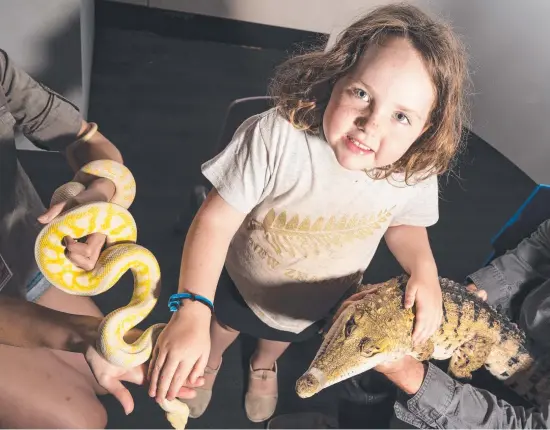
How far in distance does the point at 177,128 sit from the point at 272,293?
547 millimetres

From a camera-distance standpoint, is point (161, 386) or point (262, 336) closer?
point (161, 386)

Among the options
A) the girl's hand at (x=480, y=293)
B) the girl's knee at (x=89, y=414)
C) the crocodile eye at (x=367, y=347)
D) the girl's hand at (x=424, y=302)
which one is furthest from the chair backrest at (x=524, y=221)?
the girl's knee at (x=89, y=414)

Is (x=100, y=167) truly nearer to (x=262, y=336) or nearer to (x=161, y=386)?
(x=161, y=386)

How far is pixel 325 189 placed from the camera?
0.75 metres

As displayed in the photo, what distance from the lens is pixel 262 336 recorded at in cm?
103

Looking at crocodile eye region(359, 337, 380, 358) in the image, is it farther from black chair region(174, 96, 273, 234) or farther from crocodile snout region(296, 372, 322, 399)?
black chair region(174, 96, 273, 234)

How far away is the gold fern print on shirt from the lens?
30.8 inches

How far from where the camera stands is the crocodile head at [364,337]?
2.37ft

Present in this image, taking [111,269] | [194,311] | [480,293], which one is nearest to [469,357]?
[480,293]

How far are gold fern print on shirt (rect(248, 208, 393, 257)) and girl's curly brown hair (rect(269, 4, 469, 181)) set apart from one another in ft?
0.29

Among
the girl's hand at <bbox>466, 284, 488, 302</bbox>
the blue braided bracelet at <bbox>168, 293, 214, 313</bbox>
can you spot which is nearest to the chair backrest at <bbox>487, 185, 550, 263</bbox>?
the girl's hand at <bbox>466, 284, 488, 302</bbox>

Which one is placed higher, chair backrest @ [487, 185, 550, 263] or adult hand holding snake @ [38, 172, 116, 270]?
adult hand holding snake @ [38, 172, 116, 270]

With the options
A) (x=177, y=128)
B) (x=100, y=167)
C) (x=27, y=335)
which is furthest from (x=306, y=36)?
(x=27, y=335)

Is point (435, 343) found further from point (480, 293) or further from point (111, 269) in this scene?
point (111, 269)
